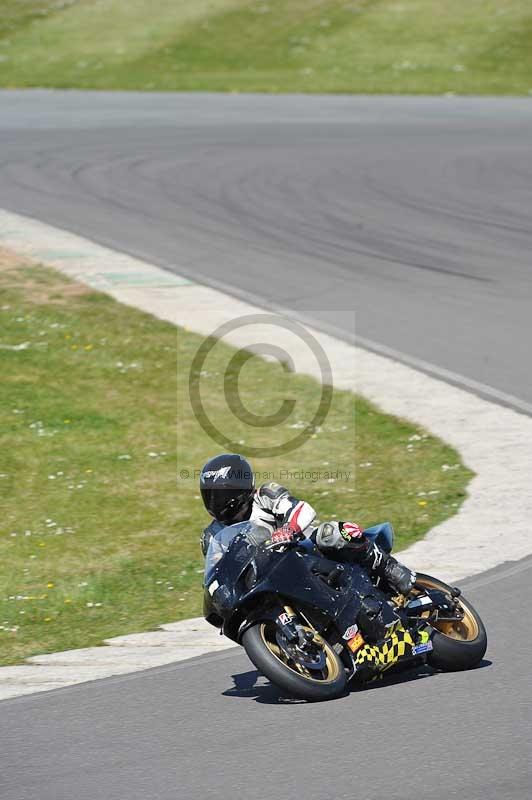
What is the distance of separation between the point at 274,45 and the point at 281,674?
42.5 metres

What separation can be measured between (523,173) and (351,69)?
59.5ft

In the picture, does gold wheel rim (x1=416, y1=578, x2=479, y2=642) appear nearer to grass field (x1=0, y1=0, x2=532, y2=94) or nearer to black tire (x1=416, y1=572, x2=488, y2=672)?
black tire (x1=416, y1=572, x2=488, y2=672)

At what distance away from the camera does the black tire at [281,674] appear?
693cm

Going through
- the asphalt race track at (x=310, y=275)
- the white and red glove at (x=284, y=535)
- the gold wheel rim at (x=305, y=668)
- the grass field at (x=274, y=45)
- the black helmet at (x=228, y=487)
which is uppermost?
the black helmet at (x=228, y=487)

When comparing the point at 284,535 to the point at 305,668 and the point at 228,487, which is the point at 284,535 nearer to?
the point at 228,487

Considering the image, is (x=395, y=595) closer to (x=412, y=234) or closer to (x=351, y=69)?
(x=412, y=234)

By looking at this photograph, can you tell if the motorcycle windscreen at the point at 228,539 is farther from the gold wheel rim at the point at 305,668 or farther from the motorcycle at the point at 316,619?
the gold wheel rim at the point at 305,668

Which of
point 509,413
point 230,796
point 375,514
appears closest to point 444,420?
point 509,413

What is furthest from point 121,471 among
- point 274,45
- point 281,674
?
point 274,45

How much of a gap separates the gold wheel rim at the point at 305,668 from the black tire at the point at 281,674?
0.01 metres

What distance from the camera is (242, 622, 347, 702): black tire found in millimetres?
6934

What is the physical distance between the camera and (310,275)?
61.2ft

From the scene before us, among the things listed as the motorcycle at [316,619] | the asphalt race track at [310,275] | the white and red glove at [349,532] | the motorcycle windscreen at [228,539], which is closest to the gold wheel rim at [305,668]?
the motorcycle at [316,619]

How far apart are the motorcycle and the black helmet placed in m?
0.12
